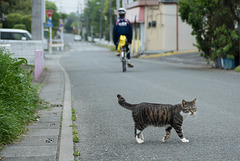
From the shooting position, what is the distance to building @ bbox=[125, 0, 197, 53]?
40.6 m

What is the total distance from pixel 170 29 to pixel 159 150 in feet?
118

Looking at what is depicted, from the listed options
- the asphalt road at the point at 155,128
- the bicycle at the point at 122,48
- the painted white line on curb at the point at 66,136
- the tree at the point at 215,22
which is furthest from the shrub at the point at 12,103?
the tree at the point at 215,22

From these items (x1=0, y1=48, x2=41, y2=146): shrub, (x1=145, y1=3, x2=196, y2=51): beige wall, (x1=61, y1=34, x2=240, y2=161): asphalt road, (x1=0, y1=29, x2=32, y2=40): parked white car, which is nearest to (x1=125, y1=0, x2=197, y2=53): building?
(x1=145, y1=3, x2=196, y2=51): beige wall

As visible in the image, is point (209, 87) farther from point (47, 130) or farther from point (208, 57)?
point (208, 57)

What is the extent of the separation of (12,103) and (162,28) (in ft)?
114

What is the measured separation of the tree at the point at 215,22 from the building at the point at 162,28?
2054 cm

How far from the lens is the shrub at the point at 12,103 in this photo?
5840mm

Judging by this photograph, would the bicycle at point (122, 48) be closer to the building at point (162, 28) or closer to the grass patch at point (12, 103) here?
the grass patch at point (12, 103)

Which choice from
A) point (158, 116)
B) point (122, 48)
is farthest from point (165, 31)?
point (158, 116)

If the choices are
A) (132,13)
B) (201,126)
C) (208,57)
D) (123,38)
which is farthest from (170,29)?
(201,126)

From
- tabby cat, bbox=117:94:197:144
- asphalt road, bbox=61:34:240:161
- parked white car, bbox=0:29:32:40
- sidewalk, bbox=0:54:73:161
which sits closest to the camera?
sidewalk, bbox=0:54:73:161

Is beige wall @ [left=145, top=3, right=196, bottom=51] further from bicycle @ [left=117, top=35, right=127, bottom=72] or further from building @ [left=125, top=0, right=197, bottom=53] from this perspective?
bicycle @ [left=117, top=35, right=127, bottom=72]

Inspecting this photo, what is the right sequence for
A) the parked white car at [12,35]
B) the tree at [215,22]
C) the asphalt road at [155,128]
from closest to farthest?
the asphalt road at [155,128]
the tree at [215,22]
the parked white car at [12,35]

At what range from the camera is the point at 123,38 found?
1717 centimetres
